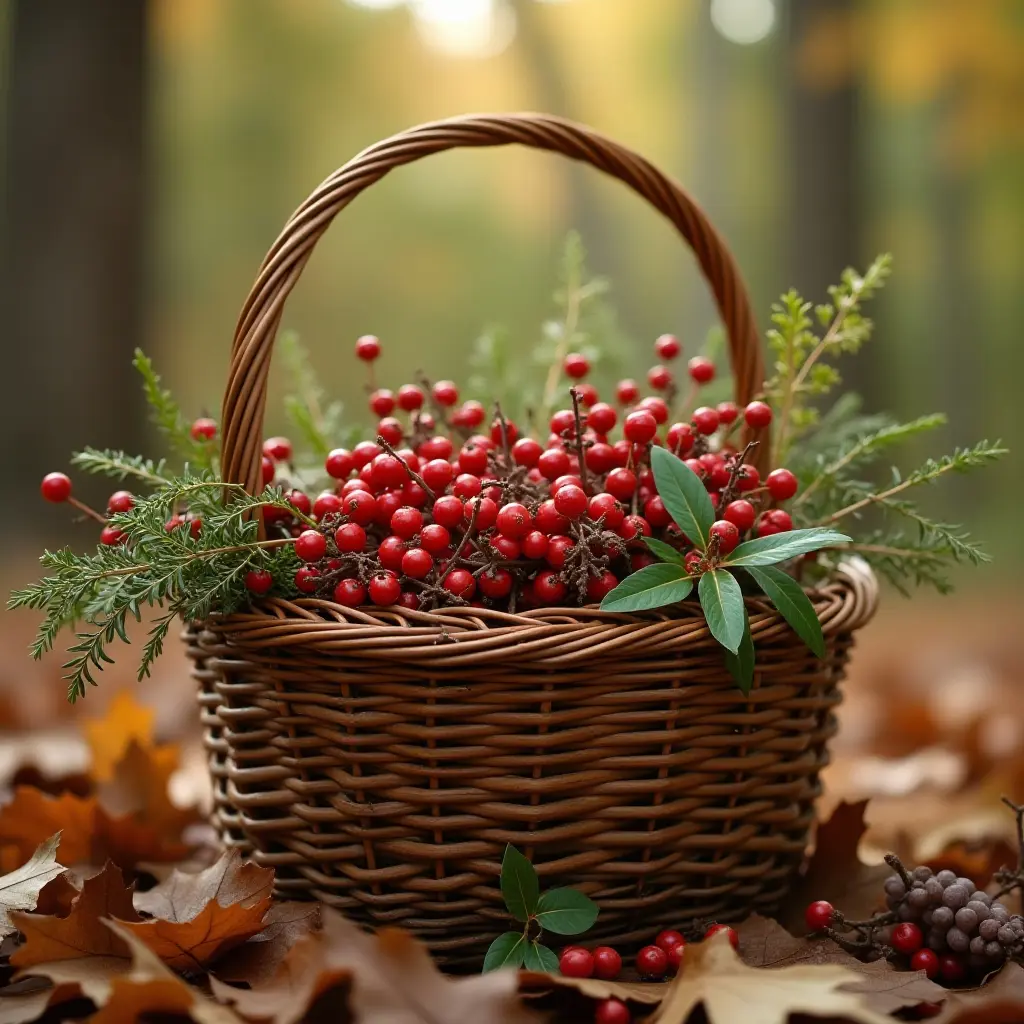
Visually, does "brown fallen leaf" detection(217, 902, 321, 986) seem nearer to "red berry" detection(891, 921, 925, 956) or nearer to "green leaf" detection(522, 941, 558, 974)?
"green leaf" detection(522, 941, 558, 974)

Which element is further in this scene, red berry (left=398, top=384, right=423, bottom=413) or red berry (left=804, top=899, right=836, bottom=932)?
red berry (left=398, top=384, right=423, bottom=413)

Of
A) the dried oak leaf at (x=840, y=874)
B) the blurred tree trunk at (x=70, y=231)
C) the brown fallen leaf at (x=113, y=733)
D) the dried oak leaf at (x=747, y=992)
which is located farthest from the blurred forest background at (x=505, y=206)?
the dried oak leaf at (x=747, y=992)

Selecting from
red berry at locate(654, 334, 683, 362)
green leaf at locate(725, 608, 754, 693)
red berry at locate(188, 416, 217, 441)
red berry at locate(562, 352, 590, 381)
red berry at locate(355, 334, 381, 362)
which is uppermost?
red berry at locate(355, 334, 381, 362)

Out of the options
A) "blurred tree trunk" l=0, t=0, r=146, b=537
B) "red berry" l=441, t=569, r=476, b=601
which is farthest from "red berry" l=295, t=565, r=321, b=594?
"blurred tree trunk" l=0, t=0, r=146, b=537

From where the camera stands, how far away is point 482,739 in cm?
83

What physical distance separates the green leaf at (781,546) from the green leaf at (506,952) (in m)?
0.36

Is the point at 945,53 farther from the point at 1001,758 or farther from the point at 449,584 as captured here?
the point at 449,584

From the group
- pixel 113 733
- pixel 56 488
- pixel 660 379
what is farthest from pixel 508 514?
pixel 113 733

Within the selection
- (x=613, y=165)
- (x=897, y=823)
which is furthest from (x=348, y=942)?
(x=897, y=823)

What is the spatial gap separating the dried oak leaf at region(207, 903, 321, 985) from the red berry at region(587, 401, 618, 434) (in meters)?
0.53

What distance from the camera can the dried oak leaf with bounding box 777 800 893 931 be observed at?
1.04m

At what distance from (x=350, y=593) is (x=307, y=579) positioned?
51 mm

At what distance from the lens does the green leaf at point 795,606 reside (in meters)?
0.85

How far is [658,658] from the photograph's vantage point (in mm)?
856
